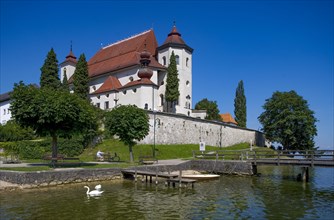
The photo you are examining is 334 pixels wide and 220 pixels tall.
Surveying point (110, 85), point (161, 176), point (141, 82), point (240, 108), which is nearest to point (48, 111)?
point (161, 176)

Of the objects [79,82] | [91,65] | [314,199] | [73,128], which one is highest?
[91,65]

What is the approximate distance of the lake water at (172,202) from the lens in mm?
15398

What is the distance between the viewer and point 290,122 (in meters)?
58.4

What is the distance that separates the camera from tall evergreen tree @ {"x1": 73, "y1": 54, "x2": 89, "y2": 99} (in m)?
53.4

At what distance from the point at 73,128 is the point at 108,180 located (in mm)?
5331

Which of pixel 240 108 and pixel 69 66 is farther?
pixel 240 108

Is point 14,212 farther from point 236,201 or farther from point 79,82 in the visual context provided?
point 79,82

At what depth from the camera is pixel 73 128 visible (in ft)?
91.5

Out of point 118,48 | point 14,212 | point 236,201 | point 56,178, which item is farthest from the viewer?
point 118,48

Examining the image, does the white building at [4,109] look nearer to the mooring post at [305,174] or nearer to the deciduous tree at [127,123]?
the deciduous tree at [127,123]

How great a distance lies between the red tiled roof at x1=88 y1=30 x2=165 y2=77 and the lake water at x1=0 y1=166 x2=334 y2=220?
3622cm

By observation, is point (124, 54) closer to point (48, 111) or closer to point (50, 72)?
point (50, 72)

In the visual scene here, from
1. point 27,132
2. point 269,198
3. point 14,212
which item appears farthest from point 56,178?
point 27,132

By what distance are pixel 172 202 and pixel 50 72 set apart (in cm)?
4146
